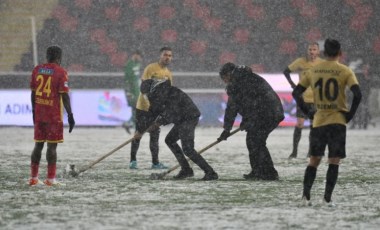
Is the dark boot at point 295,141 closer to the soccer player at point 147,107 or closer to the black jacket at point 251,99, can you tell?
the soccer player at point 147,107

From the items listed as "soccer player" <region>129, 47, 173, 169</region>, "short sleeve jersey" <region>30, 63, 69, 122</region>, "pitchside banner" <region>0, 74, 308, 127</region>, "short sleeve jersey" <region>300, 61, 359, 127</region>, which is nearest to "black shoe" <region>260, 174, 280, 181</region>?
"soccer player" <region>129, 47, 173, 169</region>

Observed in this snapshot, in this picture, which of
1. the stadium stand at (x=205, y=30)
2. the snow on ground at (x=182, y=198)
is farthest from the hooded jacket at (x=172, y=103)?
the stadium stand at (x=205, y=30)

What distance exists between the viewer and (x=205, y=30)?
31.9 m

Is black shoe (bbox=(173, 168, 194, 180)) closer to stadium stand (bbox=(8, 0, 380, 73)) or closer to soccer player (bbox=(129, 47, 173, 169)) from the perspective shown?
soccer player (bbox=(129, 47, 173, 169))

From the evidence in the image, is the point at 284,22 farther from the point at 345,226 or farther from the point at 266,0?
the point at 345,226

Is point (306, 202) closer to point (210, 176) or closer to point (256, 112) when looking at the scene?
point (210, 176)

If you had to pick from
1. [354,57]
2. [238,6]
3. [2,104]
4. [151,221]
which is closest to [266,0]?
[238,6]

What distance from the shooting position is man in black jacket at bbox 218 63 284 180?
13.0 meters

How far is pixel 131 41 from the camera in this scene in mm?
31656

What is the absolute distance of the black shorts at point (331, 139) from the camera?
32.1 feet

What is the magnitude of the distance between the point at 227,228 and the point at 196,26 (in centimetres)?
2413

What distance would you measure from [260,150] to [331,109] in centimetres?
347

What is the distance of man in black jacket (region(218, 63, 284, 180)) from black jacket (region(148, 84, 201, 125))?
0.55 meters

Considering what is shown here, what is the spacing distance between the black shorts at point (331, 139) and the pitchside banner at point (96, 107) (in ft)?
57.0
